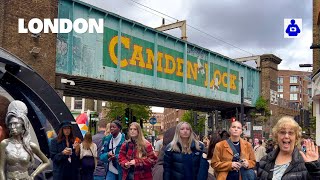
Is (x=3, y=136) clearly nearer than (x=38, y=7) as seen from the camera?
Yes

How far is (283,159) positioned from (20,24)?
1660cm

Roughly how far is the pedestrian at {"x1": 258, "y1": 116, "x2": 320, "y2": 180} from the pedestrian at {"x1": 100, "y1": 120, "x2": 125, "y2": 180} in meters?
4.28

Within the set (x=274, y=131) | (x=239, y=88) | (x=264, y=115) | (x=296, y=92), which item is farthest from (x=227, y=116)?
(x=296, y=92)

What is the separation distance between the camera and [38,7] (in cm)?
2055

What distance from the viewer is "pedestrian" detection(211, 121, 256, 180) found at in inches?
281

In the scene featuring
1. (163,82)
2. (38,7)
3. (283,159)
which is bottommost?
(283,159)

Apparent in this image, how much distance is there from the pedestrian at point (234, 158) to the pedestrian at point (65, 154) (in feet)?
7.14

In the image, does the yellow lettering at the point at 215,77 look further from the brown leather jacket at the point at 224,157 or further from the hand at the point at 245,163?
the hand at the point at 245,163

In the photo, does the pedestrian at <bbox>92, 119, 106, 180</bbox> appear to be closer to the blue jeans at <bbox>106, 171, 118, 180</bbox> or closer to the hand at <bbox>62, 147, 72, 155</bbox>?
the blue jeans at <bbox>106, 171, 118, 180</bbox>

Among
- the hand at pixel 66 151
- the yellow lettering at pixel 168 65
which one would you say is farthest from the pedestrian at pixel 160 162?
the yellow lettering at pixel 168 65

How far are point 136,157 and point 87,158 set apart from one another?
95 cm

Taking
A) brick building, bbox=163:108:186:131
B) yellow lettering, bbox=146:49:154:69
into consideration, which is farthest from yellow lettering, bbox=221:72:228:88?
brick building, bbox=163:108:186:131

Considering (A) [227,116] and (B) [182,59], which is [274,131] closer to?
(B) [182,59]

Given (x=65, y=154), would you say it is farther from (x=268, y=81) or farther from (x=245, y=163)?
(x=268, y=81)
